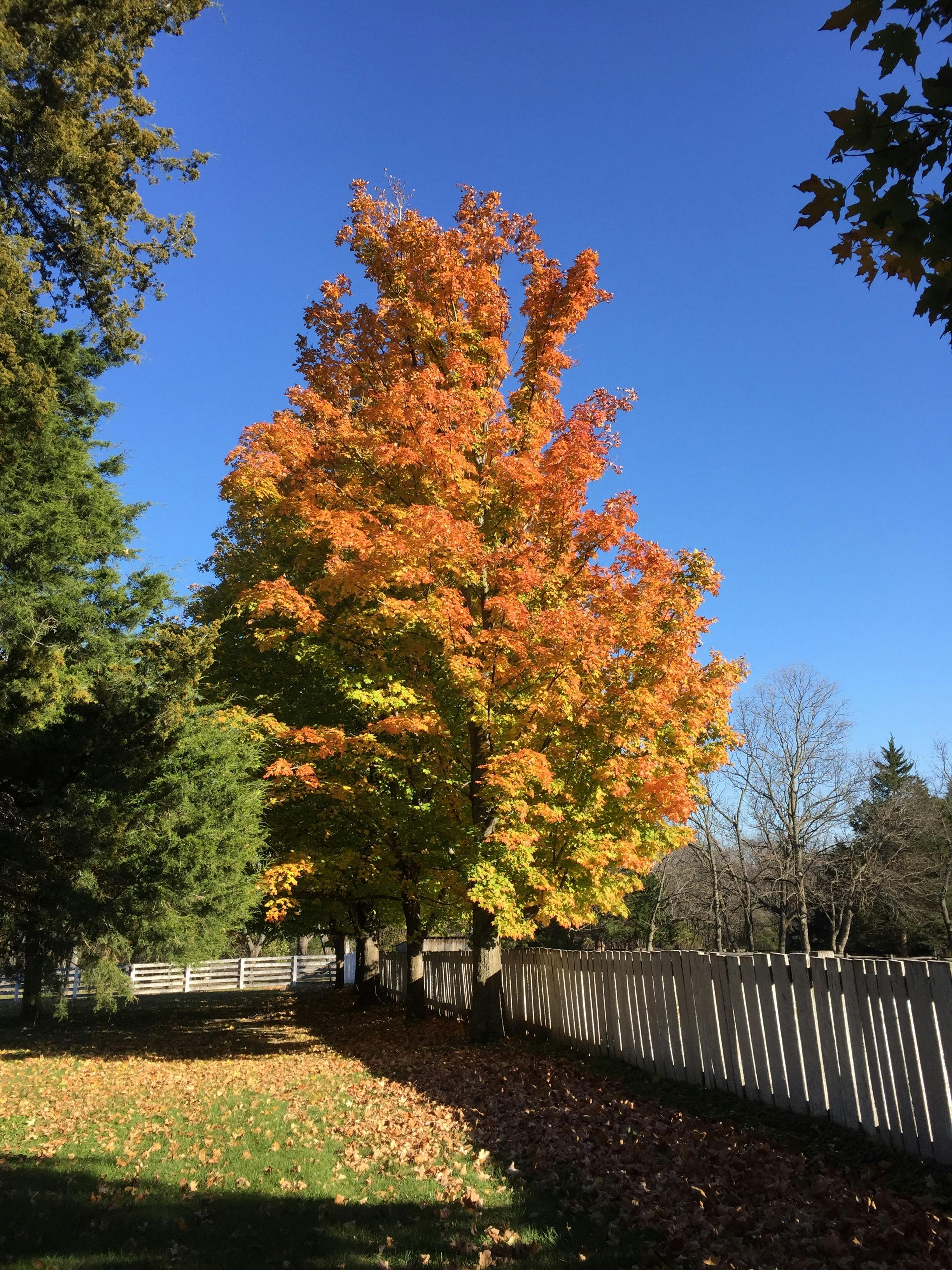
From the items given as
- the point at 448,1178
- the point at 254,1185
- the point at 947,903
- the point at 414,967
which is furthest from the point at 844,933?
the point at 254,1185

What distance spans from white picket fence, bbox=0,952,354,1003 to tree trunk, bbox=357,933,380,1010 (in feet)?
36.9

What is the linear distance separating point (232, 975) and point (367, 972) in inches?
685

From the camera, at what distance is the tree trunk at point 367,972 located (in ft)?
75.8

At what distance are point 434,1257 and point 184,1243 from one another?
157cm

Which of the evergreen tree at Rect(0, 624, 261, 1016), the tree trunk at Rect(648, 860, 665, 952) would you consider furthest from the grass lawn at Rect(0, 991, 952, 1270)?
the tree trunk at Rect(648, 860, 665, 952)

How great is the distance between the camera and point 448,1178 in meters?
6.29

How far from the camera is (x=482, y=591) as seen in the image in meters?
13.6

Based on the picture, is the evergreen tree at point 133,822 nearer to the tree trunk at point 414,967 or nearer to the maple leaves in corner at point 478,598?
the maple leaves in corner at point 478,598

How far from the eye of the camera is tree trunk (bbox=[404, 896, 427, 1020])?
18438 millimetres

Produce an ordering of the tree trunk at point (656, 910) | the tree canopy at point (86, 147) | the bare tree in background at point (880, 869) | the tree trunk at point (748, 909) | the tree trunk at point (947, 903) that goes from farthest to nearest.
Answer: the tree trunk at point (656, 910) < the tree trunk at point (748, 909) < the tree trunk at point (947, 903) < the bare tree in background at point (880, 869) < the tree canopy at point (86, 147)

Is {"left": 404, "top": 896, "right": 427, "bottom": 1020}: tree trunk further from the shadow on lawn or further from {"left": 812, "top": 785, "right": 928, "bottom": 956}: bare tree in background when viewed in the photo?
{"left": 812, "top": 785, "right": 928, "bottom": 956}: bare tree in background

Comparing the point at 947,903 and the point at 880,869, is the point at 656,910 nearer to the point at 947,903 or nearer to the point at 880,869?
the point at 880,869

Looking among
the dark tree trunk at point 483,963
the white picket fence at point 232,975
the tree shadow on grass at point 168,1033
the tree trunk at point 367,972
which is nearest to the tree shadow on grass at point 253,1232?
the dark tree trunk at point 483,963

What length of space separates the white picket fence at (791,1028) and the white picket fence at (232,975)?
86.1 ft
